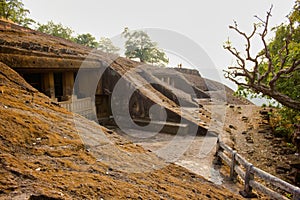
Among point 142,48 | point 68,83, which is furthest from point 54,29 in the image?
point 68,83

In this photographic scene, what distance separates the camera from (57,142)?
6.68ft

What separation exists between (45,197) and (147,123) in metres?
8.15

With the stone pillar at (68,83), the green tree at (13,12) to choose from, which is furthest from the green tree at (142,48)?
the stone pillar at (68,83)

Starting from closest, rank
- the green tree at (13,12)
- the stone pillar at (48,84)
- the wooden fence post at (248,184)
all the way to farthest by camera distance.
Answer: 1. the wooden fence post at (248,184)
2. the stone pillar at (48,84)
3. the green tree at (13,12)

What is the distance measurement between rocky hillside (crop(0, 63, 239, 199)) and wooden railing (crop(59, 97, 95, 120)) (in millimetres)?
4994

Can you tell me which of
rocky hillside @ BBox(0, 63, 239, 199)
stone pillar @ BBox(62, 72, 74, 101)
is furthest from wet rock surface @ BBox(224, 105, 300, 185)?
→ stone pillar @ BBox(62, 72, 74, 101)

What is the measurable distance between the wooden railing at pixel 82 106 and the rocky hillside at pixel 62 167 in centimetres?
499

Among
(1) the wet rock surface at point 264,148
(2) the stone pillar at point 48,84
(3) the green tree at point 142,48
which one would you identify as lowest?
(1) the wet rock surface at point 264,148

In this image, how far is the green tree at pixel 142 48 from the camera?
38.7 m

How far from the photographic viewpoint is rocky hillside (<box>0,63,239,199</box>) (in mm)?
1304

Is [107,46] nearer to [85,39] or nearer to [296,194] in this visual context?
[85,39]

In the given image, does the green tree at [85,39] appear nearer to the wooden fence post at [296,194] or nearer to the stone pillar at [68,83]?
the stone pillar at [68,83]

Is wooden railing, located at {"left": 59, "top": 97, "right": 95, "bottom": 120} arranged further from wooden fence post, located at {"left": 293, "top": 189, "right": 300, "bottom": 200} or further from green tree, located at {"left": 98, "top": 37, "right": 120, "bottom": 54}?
green tree, located at {"left": 98, "top": 37, "right": 120, "bottom": 54}

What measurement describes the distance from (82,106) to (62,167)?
23.9ft
